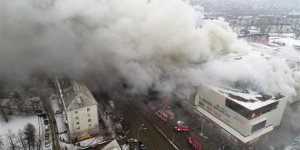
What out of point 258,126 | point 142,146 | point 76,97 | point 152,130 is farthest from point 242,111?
point 76,97

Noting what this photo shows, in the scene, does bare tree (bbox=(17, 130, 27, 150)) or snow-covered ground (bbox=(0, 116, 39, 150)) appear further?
snow-covered ground (bbox=(0, 116, 39, 150))

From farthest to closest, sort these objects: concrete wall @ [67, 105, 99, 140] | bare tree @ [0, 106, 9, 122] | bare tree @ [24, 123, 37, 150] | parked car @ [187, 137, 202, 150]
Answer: bare tree @ [0, 106, 9, 122]
parked car @ [187, 137, 202, 150]
concrete wall @ [67, 105, 99, 140]
bare tree @ [24, 123, 37, 150]

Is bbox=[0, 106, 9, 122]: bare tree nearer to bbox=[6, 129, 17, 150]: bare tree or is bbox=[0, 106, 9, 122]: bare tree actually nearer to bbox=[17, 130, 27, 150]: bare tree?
bbox=[6, 129, 17, 150]: bare tree

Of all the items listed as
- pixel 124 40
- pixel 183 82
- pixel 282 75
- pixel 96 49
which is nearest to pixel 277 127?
pixel 282 75

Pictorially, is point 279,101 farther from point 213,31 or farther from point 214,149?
point 213,31

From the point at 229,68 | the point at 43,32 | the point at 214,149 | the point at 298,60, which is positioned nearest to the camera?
the point at 214,149

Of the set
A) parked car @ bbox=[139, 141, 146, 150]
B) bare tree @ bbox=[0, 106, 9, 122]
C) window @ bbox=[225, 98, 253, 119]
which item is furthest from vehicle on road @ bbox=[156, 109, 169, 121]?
bare tree @ bbox=[0, 106, 9, 122]

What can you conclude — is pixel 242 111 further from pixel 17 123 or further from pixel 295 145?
pixel 17 123
